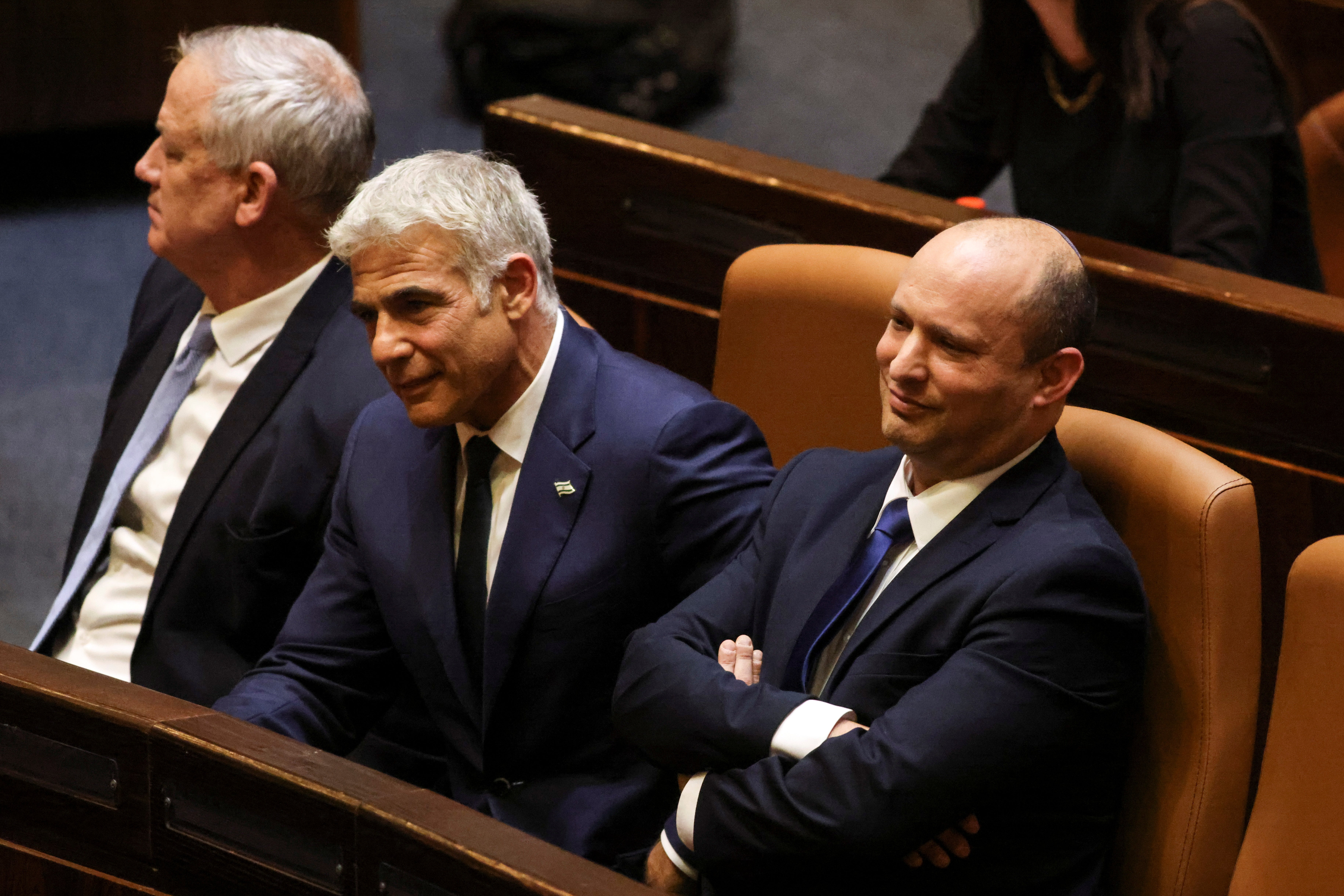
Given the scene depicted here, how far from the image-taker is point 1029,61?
268 cm

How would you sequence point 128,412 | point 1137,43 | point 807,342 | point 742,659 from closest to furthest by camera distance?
point 742,659
point 807,342
point 128,412
point 1137,43

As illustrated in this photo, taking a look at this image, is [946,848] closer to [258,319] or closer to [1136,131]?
[258,319]

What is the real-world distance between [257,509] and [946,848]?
1.01 meters

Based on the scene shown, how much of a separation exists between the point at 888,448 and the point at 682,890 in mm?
506

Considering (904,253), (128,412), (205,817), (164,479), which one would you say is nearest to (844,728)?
(205,817)

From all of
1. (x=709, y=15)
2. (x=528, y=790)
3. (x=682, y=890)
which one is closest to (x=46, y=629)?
(x=528, y=790)

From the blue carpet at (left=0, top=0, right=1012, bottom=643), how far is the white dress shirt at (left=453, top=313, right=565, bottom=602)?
1449 mm

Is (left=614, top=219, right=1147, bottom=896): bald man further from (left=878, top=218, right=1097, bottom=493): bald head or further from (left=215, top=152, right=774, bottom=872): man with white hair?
(left=215, top=152, right=774, bottom=872): man with white hair

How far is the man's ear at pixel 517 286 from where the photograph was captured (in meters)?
1.69

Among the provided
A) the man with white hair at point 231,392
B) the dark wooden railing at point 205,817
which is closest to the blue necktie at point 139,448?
the man with white hair at point 231,392

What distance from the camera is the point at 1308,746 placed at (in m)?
1.37

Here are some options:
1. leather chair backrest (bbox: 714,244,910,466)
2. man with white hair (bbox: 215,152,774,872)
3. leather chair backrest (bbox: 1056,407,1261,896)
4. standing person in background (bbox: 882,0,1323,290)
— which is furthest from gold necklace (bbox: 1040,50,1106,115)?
leather chair backrest (bbox: 1056,407,1261,896)

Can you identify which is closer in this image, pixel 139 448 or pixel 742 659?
pixel 742 659

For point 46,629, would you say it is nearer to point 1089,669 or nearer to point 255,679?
point 255,679
